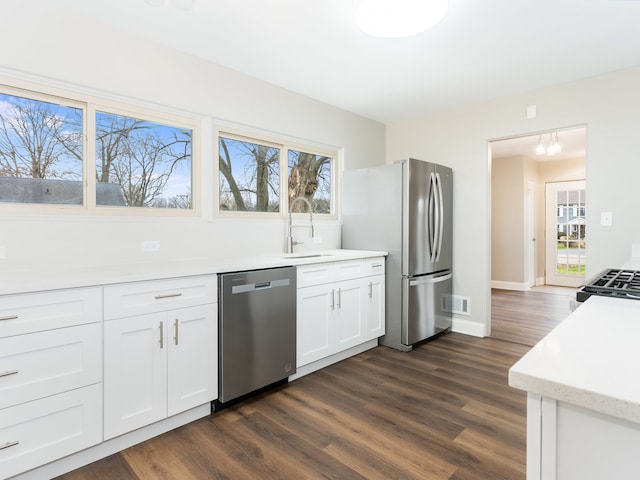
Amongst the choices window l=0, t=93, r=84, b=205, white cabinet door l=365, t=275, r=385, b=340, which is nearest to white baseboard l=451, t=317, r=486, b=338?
white cabinet door l=365, t=275, r=385, b=340

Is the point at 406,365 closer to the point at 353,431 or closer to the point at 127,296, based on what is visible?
the point at 353,431

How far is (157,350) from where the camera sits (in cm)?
195

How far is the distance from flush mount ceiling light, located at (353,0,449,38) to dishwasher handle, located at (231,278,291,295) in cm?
165

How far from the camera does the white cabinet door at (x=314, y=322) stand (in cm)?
270

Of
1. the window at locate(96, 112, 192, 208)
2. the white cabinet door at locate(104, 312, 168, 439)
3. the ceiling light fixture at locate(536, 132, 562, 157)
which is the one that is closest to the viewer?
the white cabinet door at locate(104, 312, 168, 439)

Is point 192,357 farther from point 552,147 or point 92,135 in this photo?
point 552,147

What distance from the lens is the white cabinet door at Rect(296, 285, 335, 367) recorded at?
8.85 ft

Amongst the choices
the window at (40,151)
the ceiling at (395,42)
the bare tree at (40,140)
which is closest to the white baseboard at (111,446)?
the window at (40,151)

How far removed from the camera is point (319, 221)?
3732 mm

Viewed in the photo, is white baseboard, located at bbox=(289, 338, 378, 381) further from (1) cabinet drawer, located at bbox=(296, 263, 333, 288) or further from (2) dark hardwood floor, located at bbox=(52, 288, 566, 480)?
(1) cabinet drawer, located at bbox=(296, 263, 333, 288)

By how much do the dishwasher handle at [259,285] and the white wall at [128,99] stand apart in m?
0.66

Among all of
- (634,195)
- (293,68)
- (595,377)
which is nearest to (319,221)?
(293,68)

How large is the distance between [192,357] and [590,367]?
6.34ft

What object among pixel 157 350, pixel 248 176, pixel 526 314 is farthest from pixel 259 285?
pixel 526 314
